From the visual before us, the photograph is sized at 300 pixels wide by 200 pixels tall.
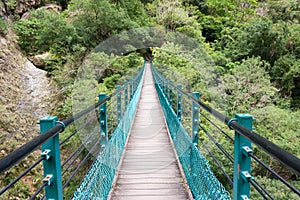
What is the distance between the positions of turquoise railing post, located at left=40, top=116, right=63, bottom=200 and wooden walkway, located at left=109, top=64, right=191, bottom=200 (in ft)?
4.13

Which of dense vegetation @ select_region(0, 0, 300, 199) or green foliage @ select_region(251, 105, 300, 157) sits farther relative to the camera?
dense vegetation @ select_region(0, 0, 300, 199)

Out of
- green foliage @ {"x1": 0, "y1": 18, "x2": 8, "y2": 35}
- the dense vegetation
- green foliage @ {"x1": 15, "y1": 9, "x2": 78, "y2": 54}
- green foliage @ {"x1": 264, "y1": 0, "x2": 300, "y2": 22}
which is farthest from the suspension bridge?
green foliage @ {"x1": 264, "y1": 0, "x2": 300, "y2": 22}

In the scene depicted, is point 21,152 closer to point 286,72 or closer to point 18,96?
point 18,96

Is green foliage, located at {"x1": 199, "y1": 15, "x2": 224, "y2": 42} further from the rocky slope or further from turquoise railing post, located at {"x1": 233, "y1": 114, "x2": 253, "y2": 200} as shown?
turquoise railing post, located at {"x1": 233, "y1": 114, "x2": 253, "y2": 200}

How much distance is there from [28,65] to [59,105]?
2.81 metres

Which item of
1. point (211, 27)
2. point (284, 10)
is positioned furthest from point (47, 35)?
point (284, 10)

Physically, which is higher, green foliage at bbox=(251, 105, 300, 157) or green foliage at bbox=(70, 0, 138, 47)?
green foliage at bbox=(70, 0, 138, 47)

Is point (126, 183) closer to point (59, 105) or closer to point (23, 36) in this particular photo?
point (59, 105)

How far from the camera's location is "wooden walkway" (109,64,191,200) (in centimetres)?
237

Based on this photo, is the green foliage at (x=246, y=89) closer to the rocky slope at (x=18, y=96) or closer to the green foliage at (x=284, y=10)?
the rocky slope at (x=18, y=96)

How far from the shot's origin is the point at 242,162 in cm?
109

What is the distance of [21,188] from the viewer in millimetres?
5754

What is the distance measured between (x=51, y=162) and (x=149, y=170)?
200cm

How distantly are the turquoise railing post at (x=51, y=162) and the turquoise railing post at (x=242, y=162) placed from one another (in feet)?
2.60
